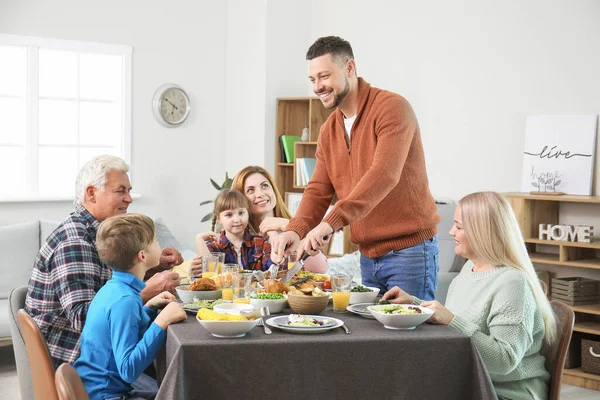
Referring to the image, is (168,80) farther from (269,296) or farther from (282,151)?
(269,296)

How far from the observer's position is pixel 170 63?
6555 mm

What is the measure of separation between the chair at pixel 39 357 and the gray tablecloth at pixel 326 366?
14.1 inches

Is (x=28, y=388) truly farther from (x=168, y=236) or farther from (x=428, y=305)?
(x=168, y=236)

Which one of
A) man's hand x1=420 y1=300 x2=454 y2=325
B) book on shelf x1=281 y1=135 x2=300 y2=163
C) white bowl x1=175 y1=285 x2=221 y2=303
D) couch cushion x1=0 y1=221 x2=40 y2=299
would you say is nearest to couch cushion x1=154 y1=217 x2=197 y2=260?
couch cushion x1=0 y1=221 x2=40 y2=299

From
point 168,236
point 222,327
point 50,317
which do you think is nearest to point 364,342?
point 222,327

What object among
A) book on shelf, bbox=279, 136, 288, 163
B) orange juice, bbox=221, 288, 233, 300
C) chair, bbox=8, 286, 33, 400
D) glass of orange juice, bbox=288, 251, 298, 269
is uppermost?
book on shelf, bbox=279, 136, 288, 163

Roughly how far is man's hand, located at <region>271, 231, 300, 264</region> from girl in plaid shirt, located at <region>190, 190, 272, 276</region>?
2.68ft

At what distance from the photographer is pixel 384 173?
2.53 m

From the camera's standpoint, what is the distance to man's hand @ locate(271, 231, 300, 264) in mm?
2469

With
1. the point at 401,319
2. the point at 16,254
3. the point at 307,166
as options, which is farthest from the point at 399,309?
the point at 307,166

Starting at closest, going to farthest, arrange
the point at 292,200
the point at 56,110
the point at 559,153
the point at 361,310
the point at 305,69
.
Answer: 1. the point at 361,310
2. the point at 559,153
3. the point at 56,110
4. the point at 292,200
5. the point at 305,69

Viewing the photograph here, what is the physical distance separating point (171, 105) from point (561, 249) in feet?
11.7

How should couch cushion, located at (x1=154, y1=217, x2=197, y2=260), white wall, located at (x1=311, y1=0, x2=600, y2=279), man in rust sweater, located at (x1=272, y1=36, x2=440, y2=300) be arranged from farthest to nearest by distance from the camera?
couch cushion, located at (x1=154, y1=217, x2=197, y2=260)
white wall, located at (x1=311, y1=0, x2=600, y2=279)
man in rust sweater, located at (x1=272, y1=36, x2=440, y2=300)

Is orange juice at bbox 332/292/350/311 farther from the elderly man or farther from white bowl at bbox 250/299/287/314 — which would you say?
the elderly man
